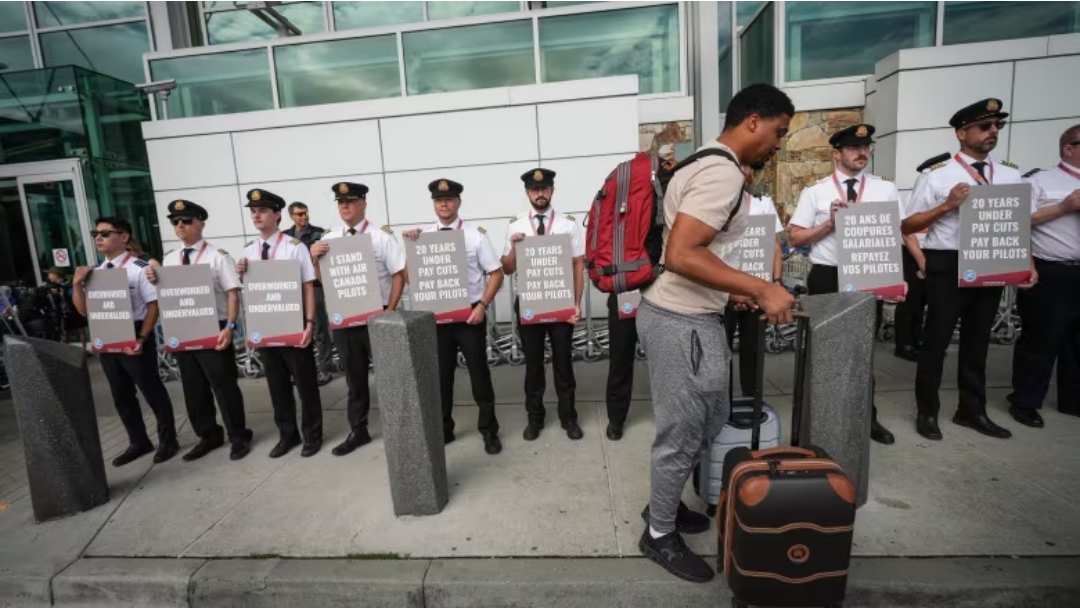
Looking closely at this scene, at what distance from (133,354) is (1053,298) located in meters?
7.37

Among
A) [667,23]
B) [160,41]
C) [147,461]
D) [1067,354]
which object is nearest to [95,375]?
[147,461]

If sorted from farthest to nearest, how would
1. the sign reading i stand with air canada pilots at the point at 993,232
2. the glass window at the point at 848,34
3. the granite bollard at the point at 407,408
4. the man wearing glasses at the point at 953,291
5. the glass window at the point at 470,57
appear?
1. the glass window at the point at 470,57
2. the glass window at the point at 848,34
3. the man wearing glasses at the point at 953,291
4. the sign reading i stand with air canada pilots at the point at 993,232
5. the granite bollard at the point at 407,408

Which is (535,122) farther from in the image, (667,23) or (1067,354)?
(1067,354)

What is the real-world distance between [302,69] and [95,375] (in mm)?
5634

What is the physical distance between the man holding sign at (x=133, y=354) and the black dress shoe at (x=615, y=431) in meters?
3.74

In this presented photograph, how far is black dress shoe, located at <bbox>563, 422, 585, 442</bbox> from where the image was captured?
171 inches

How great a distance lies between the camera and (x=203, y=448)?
14.7ft

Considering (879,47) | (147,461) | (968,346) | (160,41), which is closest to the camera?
(968,346)

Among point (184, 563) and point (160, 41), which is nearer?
point (184, 563)

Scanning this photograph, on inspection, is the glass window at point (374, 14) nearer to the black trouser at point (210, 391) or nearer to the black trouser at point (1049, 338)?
the black trouser at point (210, 391)

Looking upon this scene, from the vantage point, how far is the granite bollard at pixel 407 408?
10.4ft

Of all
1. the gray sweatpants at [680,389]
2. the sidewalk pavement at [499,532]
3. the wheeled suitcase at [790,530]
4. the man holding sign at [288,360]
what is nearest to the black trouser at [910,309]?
the sidewalk pavement at [499,532]

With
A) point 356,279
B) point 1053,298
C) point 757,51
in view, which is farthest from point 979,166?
point 757,51

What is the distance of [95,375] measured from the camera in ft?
24.3
